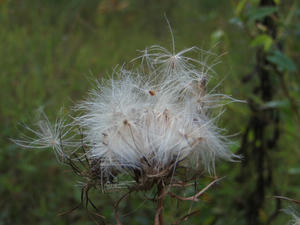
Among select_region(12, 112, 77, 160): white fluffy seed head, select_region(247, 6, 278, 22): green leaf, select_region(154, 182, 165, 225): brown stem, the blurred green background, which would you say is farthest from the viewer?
the blurred green background

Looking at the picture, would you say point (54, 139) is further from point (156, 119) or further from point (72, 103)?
point (72, 103)

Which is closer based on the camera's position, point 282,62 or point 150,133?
point 150,133

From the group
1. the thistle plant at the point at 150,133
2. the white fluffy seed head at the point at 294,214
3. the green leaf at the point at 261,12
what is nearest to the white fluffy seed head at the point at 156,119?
the thistle plant at the point at 150,133

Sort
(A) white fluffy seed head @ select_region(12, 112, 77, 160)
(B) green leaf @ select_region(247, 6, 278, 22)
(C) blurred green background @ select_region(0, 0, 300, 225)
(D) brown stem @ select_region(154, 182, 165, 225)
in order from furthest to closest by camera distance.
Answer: (C) blurred green background @ select_region(0, 0, 300, 225) → (B) green leaf @ select_region(247, 6, 278, 22) → (A) white fluffy seed head @ select_region(12, 112, 77, 160) → (D) brown stem @ select_region(154, 182, 165, 225)

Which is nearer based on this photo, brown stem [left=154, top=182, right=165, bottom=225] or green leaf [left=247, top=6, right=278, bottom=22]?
brown stem [left=154, top=182, right=165, bottom=225]

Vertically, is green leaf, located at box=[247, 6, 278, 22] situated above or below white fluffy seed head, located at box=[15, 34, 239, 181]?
above

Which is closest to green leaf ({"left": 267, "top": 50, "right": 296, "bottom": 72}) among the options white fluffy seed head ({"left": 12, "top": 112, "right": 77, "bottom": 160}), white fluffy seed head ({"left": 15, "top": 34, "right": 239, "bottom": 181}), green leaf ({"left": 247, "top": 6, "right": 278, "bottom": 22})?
green leaf ({"left": 247, "top": 6, "right": 278, "bottom": 22})

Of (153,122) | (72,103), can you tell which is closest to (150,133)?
(153,122)

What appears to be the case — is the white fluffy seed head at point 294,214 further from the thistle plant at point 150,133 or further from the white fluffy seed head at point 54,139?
the white fluffy seed head at point 54,139

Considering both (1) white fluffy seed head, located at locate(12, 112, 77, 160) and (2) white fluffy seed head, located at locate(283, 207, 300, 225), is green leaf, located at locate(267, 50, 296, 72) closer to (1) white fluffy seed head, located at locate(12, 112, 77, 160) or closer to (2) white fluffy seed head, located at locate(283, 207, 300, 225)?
(2) white fluffy seed head, located at locate(283, 207, 300, 225)
